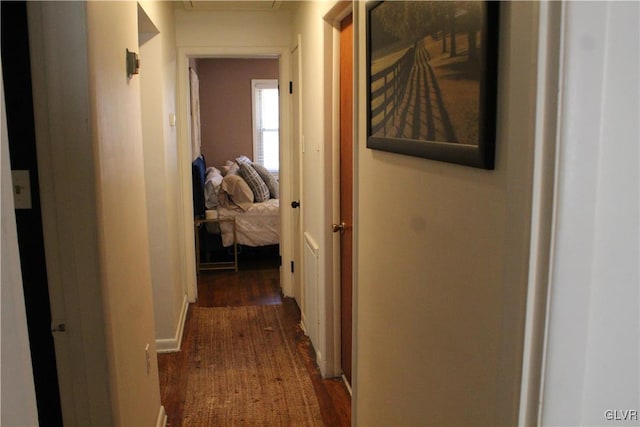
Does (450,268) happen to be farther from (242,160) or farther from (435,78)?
(242,160)

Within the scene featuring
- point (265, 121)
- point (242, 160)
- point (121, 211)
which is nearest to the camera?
point (121, 211)

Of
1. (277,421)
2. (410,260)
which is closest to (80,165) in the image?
(410,260)

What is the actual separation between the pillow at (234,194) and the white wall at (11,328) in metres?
5.08

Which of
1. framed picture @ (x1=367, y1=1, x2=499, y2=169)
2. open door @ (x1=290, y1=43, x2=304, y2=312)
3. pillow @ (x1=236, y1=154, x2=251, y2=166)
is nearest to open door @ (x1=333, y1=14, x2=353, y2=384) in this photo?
framed picture @ (x1=367, y1=1, x2=499, y2=169)

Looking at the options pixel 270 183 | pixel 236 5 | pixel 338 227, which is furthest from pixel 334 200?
pixel 270 183

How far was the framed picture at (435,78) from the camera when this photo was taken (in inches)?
42.7

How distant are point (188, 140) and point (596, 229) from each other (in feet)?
13.0

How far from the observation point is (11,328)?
1.83 feet

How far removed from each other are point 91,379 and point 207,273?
3.77 metres

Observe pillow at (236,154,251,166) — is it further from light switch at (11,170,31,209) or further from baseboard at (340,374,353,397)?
light switch at (11,170,31,209)

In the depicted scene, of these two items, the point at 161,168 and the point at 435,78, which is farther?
the point at 161,168

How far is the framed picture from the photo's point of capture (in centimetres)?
108

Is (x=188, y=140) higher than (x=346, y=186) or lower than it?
higher

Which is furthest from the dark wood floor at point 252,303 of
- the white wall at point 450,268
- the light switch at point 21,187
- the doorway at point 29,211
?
the light switch at point 21,187
